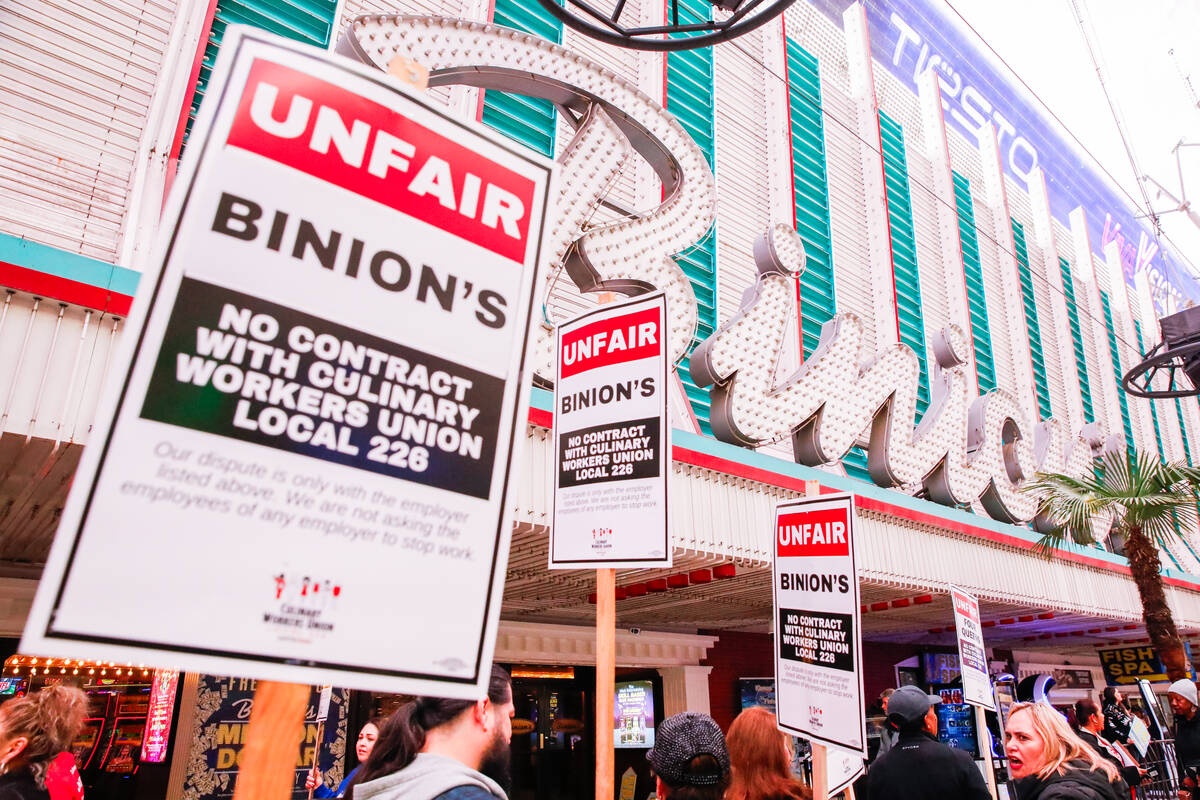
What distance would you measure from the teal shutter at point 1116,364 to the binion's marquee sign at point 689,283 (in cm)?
1309

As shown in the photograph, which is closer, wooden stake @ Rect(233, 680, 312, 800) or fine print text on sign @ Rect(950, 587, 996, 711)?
wooden stake @ Rect(233, 680, 312, 800)

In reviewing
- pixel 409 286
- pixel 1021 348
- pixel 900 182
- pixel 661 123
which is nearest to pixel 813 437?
pixel 661 123

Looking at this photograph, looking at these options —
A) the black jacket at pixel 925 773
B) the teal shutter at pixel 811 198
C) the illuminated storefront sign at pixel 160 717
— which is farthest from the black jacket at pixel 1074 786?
the teal shutter at pixel 811 198

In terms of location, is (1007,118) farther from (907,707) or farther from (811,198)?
(907,707)

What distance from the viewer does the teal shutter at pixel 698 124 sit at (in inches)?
374

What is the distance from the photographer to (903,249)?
14.1m

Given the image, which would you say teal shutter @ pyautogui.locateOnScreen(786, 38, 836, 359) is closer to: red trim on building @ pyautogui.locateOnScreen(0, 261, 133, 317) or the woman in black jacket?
red trim on building @ pyautogui.locateOnScreen(0, 261, 133, 317)

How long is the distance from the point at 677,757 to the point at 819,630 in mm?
1905

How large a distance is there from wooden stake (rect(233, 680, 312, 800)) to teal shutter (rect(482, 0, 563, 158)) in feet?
25.8

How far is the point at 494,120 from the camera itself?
8.49 m

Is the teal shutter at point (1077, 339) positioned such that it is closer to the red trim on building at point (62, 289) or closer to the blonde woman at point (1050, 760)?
the blonde woman at point (1050, 760)

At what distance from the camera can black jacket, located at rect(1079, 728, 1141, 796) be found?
234 inches

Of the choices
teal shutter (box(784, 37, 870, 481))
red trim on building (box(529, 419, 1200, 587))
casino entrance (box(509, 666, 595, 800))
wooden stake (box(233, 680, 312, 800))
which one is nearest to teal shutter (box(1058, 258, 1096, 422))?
red trim on building (box(529, 419, 1200, 587))

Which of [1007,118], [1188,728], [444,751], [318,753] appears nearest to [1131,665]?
[1188,728]
